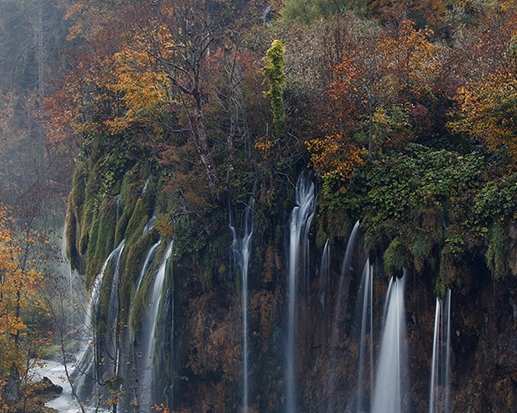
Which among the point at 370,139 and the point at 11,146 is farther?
the point at 11,146

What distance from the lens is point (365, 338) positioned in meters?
16.1

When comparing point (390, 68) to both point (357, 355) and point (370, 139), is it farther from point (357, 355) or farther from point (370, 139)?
point (357, 355)

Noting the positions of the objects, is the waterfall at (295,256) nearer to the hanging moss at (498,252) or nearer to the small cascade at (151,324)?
the small cascade at (151,324)

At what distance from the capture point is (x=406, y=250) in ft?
49.2

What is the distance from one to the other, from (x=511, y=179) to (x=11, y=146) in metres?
39.4

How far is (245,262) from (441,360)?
668 centimetres

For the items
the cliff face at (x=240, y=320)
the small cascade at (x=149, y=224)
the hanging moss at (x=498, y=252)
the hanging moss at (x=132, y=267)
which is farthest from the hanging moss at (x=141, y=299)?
the hanging moss at (x=498, y=252)

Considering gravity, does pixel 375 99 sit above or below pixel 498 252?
above

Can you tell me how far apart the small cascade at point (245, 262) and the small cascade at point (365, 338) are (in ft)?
12.1

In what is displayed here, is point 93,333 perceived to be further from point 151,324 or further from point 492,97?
point 492,97

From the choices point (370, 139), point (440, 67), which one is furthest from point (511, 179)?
point (440, 67)

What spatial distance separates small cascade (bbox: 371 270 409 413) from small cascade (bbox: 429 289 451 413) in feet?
2.93

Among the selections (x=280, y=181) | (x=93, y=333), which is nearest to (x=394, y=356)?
(x=280, y=181)

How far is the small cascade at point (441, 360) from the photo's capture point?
14.2 metres
